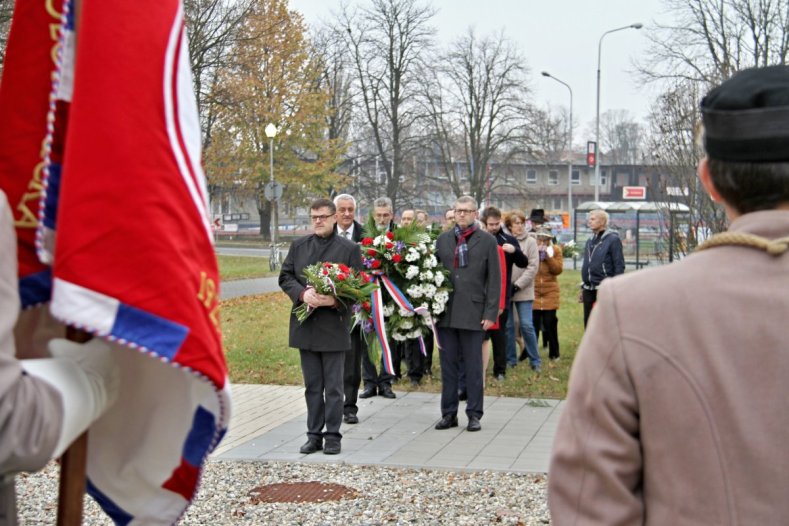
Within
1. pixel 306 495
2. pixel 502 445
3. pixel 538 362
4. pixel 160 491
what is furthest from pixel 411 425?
pixel 160 491

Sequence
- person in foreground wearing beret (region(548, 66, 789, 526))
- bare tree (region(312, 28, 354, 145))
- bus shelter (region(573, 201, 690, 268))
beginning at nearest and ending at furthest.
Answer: person in foreground wearing beret (region(548, 66, 789, 526)) < bus shelter (region(573, 201, 690, 268)) < bare tree (region(312, 28, 354, 145))

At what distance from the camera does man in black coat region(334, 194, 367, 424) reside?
34.0 feet

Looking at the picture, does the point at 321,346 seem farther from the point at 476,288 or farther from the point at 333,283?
the point at 476,288

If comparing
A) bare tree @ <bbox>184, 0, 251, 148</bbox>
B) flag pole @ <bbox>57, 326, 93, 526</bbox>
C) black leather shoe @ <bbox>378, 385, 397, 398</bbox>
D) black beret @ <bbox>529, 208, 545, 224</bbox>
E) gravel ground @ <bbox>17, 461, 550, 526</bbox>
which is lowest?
black leather shoe @ <bbox>378, 385, 397, 398</bbox>

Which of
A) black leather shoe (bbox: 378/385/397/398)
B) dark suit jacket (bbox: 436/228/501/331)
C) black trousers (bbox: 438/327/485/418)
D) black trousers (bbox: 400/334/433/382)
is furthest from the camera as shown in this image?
black trousers (bbox: 400/334/433/382)

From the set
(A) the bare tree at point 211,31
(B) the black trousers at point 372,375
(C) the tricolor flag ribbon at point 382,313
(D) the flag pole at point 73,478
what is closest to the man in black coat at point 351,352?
(B) the black trousers at point 372,375

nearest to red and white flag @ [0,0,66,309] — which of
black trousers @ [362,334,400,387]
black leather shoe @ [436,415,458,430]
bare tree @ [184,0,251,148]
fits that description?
black leather shoe @ [436,415,458,430]

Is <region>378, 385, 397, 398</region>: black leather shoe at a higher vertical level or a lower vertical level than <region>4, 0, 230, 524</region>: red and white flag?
lower

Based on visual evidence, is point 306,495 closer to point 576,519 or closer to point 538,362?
point 576,519

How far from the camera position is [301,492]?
7.61 m

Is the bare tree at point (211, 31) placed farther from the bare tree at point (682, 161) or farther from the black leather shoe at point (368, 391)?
the black leather shoe at point (368, 391)

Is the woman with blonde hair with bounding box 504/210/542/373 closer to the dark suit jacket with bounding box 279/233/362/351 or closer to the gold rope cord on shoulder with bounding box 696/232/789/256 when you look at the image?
the dark suit jacket with bounding box 279/233/362/351

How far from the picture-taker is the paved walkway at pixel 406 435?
8594 millimetres

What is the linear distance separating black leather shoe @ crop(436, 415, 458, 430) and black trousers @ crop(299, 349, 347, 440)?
1.32 meters
